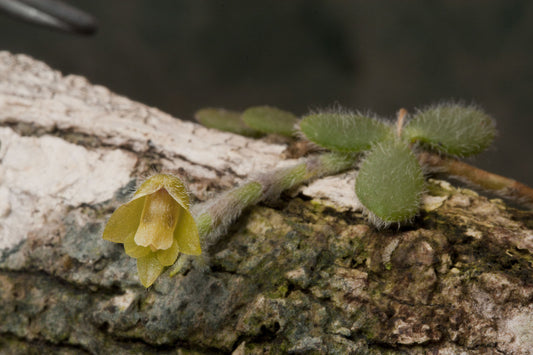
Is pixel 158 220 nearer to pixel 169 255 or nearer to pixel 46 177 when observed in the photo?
pixel 169 255

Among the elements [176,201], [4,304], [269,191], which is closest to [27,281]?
[4,304]

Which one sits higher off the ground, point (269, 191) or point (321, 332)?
point (269, 191)

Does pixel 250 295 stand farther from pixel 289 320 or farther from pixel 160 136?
pixel 160 136

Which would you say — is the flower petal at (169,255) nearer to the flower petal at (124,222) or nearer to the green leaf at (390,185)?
the flower petal at (124,222)

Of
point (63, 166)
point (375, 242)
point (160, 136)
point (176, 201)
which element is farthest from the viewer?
point (160, 136)

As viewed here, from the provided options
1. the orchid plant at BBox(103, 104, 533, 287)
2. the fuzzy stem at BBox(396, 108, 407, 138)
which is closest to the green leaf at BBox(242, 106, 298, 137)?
the orchid plant at BBox(103, 104, 533, 287)

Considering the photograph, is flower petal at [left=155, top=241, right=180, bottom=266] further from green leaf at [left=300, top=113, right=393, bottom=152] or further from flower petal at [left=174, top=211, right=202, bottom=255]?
green leaf at [left=300, top=113, right=393, bottom=152]

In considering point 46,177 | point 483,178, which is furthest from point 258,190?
point 483,178
